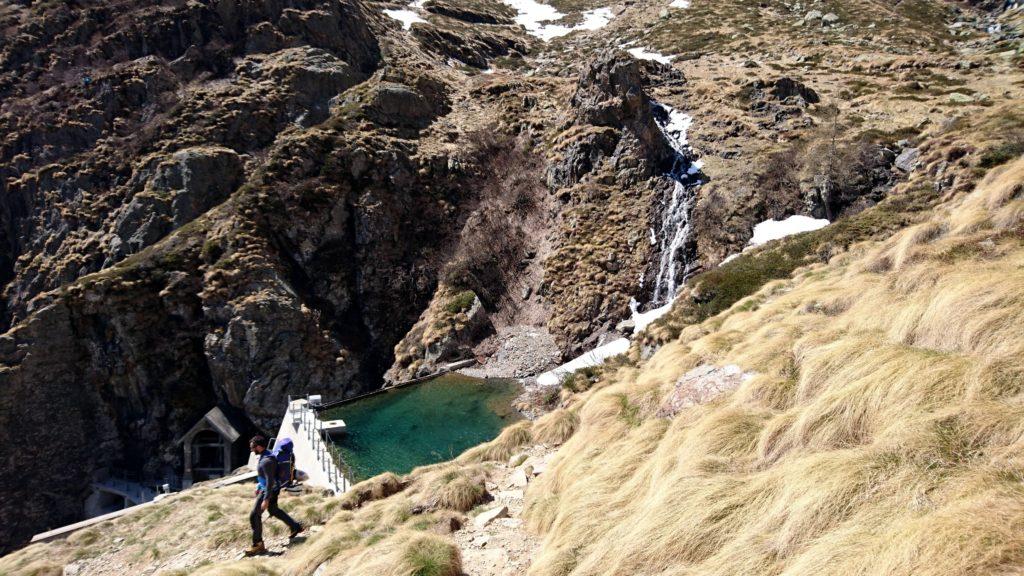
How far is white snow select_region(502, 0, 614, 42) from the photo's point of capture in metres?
75.3

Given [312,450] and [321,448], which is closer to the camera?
[321,448]

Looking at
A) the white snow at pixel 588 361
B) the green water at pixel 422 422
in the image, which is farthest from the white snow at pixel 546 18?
the green water at pixel 422 422

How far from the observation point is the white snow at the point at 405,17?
59.8 metres

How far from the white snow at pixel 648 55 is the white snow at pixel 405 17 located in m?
28.3

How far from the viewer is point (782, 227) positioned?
22.8m

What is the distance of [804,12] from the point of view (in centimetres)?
6053

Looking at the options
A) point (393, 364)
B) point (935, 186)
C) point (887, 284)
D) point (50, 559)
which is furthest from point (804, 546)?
point (393, 364)

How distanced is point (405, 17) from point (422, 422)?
62.7m

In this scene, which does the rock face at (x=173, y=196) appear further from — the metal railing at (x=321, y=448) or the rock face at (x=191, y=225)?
the metal railing at (x=321, y=448)

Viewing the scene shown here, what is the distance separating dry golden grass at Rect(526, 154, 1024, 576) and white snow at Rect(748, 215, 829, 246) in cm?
1492

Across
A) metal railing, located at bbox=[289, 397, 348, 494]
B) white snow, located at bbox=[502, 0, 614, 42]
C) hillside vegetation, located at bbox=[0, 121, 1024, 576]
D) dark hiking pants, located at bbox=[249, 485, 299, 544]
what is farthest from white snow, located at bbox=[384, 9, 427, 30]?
hillside vegetation, located at bbox=[0, 121, 1024, 576]

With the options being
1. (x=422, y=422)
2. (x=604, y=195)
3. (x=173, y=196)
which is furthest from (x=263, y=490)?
(x=173, y=196)

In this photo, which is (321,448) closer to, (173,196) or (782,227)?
(782,227)

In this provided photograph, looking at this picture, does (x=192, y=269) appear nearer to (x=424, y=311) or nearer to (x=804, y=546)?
(x=424, y=311)
